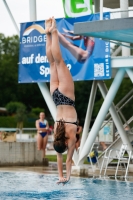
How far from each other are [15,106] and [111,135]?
227 feet

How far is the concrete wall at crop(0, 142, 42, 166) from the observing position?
67.4 ft

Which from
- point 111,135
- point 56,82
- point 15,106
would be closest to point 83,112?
point 15,106

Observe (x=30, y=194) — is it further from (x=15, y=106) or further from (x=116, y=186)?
(x=15, y=106)

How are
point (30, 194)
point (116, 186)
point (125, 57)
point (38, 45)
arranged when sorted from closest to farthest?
point (30, 194), point (116, 186), point (125, 57), point (38, 45)

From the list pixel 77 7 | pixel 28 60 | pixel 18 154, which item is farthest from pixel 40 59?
pixel 18 154

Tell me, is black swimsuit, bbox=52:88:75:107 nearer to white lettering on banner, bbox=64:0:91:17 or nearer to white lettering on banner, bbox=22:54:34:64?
white lettering on banner, bbox=64:0:91:17

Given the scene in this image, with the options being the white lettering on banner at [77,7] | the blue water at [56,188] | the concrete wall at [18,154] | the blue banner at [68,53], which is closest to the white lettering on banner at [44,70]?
the blue banner at [68,53]

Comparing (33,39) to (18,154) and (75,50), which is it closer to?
(75,50)

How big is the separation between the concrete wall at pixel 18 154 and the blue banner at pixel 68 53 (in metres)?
2.33

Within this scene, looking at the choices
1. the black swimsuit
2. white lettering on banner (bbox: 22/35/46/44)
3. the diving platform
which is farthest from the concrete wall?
the black swimsuit

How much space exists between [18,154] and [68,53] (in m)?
4.11

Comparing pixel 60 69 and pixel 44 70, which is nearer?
pixel 60 69

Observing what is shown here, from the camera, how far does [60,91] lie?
358 inches

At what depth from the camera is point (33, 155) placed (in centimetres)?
2094
